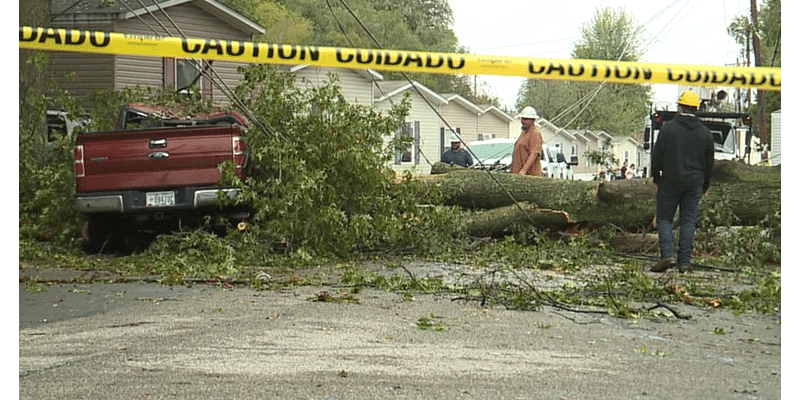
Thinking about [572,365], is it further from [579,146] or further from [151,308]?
[579,146]

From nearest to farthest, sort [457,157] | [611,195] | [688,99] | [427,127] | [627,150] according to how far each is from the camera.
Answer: [688,99], [611,195], [457,157], [427,127], [627,150]

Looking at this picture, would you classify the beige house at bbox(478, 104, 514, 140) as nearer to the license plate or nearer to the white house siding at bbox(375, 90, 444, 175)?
the white house siding at bbox(375, 90, 444, 175)

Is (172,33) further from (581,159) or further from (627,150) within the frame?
(627,150)

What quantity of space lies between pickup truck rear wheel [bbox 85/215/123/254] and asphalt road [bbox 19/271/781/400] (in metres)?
4.62

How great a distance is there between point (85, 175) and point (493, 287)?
5987mm

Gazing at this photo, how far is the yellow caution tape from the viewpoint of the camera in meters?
5.92

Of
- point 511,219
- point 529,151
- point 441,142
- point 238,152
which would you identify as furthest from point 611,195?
point 441,142

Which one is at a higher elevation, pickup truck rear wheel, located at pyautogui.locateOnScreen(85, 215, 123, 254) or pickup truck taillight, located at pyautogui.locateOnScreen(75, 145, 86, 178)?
pickup truck taillight, located at pyautogui.locateOnScreen(75, 145, 86, 178)

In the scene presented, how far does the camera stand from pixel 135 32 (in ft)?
101

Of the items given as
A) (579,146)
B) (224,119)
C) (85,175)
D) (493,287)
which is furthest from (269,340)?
(579,146)

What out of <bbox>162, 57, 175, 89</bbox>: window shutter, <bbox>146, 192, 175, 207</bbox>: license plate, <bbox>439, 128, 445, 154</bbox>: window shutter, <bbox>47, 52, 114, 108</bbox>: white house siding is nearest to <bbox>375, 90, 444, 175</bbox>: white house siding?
<bbox>439, 128, 445, 154</bbox>: window shutter

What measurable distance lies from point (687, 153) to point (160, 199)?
6008 mm

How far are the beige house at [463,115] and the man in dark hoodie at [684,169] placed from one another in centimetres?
4344

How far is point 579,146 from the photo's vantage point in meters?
81.4
